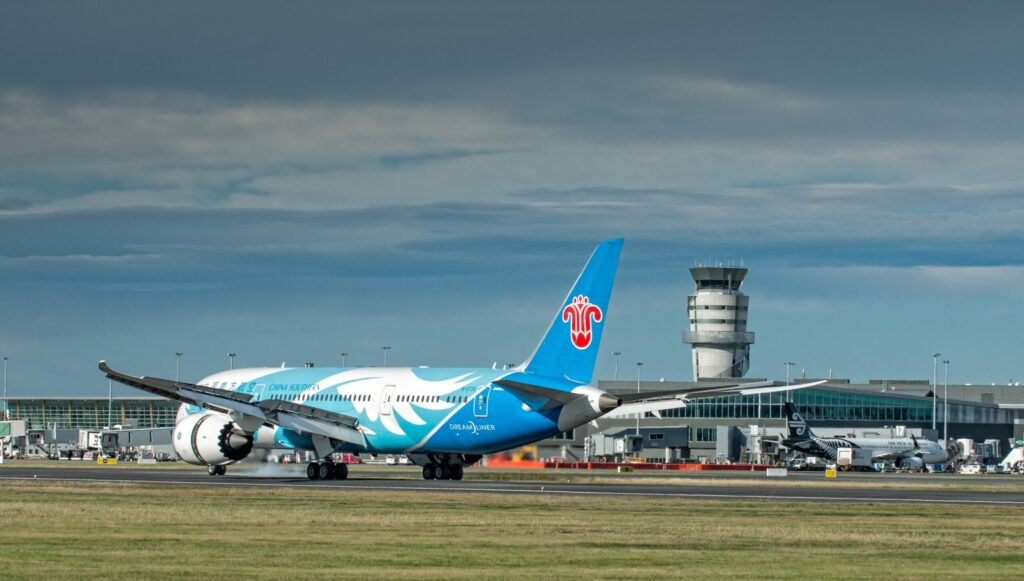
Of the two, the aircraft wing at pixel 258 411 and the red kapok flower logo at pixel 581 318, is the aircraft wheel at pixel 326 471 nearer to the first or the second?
the aircraft wing at pixel 258 411

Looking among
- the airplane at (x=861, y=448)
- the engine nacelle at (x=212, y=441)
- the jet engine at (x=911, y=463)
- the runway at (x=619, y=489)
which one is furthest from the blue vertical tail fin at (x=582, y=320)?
the jet engine at (x=911, y=463)

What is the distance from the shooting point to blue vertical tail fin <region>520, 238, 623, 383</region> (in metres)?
62.4

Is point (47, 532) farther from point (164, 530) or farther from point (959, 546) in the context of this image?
point (959, 546)

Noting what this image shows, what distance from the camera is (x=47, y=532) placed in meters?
32.4

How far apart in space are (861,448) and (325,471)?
82.1m

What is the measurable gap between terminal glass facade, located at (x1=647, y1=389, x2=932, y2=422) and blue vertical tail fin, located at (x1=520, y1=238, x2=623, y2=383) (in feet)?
402

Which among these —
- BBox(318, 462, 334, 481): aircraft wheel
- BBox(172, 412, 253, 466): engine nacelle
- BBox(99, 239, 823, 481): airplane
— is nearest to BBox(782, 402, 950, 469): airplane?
BBox(99, 239, 823, 481): airplane

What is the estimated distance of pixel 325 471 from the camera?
66.8m

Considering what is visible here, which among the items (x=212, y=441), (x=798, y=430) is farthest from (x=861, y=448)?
(x=212, y=441)

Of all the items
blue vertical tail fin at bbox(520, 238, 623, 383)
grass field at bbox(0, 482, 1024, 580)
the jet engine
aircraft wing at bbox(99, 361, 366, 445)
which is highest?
blue vertical tail fin at bbox(520, 238, 623, 383)

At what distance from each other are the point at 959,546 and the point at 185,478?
4575 centimetres

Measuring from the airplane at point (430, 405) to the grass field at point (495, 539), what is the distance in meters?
14.8

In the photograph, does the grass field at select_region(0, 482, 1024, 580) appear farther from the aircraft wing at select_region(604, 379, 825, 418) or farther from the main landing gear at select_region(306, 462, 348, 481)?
the main landing gear at select_region(306, 462, 348, 481)

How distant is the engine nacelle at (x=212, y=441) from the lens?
67.4m
